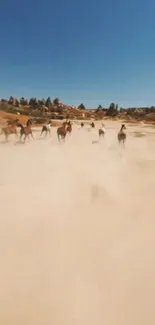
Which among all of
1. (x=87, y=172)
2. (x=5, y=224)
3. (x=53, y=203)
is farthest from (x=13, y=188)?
(x=87, y=172)

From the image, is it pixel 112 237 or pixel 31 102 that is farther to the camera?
pixel 31 102

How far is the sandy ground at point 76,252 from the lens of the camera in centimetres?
452

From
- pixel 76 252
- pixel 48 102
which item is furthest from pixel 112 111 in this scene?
pixel 76 252

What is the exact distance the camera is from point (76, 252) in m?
5.91

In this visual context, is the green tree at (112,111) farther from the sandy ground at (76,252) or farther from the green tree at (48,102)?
the sandy ground at (76,252)

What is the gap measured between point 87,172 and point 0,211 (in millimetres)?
5894

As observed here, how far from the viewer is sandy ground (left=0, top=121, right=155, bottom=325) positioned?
14.8 feet

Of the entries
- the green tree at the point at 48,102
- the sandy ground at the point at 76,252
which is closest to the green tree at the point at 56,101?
the green tree at the point at 48,102

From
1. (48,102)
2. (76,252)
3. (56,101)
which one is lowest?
(76,252)

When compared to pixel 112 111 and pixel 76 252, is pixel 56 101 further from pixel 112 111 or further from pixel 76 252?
pixel 76 252

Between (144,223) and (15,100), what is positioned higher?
(15,100)

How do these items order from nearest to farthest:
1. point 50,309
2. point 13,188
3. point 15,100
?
point 50,309 → point 13,188 → point 15,100

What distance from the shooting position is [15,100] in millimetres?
97938

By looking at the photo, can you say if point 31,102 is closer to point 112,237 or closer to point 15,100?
point 15,100
